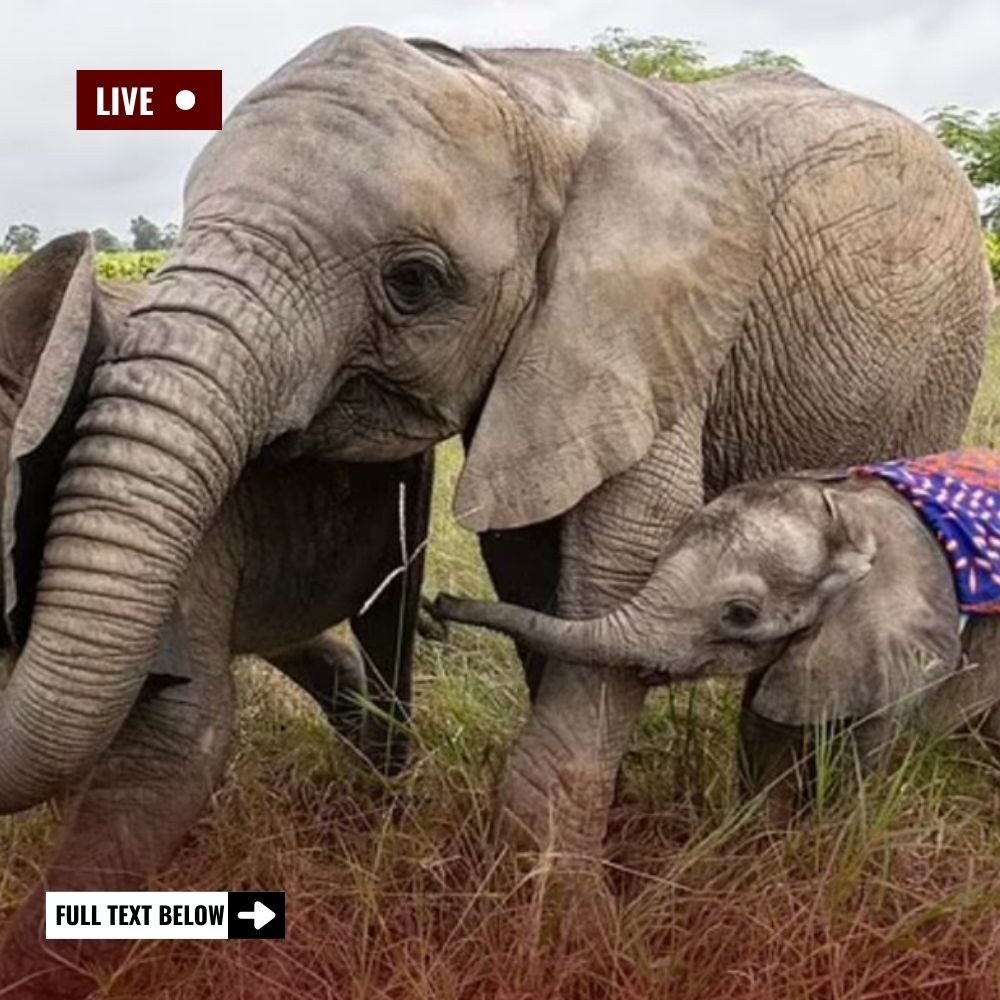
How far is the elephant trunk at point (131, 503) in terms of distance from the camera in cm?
232

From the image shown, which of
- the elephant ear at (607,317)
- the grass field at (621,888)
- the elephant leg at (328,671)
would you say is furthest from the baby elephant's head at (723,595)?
the elephant leg at (328,671)

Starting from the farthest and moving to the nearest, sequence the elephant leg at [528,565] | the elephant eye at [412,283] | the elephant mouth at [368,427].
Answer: the elephant leg at [528,565]
the elephant mouth at [368,427]
the elephant eye at [412,283]

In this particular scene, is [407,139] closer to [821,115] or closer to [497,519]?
[497,519]

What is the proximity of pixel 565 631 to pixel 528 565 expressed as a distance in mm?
405

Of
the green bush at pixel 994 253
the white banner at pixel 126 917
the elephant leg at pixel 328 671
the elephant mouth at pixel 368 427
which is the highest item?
the elephant mouth at pixel 368 427

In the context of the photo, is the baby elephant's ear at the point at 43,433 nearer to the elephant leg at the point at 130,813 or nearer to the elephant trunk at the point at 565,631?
the elephant leg at the point at 130,813

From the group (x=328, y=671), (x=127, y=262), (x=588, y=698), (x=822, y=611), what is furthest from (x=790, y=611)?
(x=127, y=262)

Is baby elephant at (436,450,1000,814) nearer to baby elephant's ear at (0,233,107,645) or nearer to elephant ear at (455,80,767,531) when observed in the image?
elephant ear at (455,80,767,531)

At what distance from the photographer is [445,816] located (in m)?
3.02

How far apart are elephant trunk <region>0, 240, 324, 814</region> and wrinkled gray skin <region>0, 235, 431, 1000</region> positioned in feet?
0.23

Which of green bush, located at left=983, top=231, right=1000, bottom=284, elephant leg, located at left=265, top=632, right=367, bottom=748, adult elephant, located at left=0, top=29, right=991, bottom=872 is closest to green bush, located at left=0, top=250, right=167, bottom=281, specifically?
green bush, located at left=983, top=231, right=1000, bottom=284

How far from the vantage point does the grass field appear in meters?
2.63

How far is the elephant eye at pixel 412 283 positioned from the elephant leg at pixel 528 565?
0.49 m

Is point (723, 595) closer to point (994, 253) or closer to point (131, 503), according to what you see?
point (131, 503)
